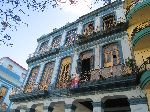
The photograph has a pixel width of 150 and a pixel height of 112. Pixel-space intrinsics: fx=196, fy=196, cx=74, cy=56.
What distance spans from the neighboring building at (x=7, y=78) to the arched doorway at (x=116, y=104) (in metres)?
18.1

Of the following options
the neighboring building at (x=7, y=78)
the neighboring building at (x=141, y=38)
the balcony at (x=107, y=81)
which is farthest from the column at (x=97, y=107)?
the neighboring building at (x=7, y=78)

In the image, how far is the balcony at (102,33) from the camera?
51.2ft

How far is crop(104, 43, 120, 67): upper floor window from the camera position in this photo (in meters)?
14.7

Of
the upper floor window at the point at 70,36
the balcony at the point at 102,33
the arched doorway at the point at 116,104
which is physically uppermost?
the upper floor window at the point at 70,36

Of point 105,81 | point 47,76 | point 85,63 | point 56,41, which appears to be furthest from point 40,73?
point 105,81

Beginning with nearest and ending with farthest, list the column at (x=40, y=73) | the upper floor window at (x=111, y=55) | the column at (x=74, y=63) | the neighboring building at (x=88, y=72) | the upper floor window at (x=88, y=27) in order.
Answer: the neighboring building at (x=88, y=72) → the upper floor window at (x=111, y=55) → the column at (x=74, y=63) → the upper floor window at (x=88, y=27) → the column at (x=40, y=73)

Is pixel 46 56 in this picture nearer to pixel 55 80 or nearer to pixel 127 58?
pixel 55 80

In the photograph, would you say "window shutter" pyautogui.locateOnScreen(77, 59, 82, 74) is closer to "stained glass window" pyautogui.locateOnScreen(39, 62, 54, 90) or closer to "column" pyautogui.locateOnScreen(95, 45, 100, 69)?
"column" pyautogui.locateOnScreen(95, 45, 100, 69)

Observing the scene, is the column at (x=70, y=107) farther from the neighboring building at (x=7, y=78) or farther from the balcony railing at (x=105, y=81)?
the neighboring building at (x=7, y=78)

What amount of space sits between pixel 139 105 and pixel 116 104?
2.88 meters

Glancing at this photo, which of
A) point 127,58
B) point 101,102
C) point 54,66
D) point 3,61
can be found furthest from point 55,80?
point 3,61

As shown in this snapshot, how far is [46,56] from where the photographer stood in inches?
815

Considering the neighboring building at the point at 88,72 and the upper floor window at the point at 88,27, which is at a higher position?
the upper floor window at the point at 88,27

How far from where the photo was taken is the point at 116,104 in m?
13.9
